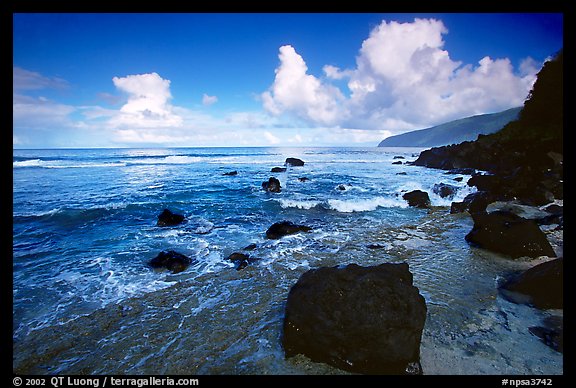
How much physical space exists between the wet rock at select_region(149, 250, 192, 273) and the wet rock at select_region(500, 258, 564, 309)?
8.63m

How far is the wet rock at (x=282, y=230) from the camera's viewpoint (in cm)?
1089

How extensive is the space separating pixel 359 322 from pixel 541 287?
186 inches

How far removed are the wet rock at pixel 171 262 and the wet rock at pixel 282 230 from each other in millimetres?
3575

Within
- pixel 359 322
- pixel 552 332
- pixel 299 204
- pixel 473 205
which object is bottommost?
pixel 299 204

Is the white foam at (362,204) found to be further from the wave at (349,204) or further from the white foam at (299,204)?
the white foam at (299,204)

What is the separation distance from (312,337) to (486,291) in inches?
190

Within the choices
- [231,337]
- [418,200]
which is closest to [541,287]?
[231,337]

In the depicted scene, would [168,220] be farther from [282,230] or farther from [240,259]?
[240,259]

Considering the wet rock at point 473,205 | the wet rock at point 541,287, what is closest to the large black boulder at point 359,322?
the wet rock at point 541,287

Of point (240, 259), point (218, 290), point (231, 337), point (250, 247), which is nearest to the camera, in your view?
point (231, 337)

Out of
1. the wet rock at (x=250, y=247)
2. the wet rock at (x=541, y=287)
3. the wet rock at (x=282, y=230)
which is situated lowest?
the wet rock at (x=250, y=247)

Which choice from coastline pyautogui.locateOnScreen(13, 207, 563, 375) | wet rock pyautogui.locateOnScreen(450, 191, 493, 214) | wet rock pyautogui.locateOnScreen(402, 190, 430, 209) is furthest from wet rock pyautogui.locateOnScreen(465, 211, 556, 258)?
wet rock pyautogui.locateOnScreen(402, 190, 430, 209)

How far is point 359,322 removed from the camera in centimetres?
385

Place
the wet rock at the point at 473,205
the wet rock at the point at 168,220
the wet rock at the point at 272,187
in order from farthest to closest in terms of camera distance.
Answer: the wet rock at the point at 272,187 → the wet rock at the point at 473,205 → the wet rock at the point at 168,220
